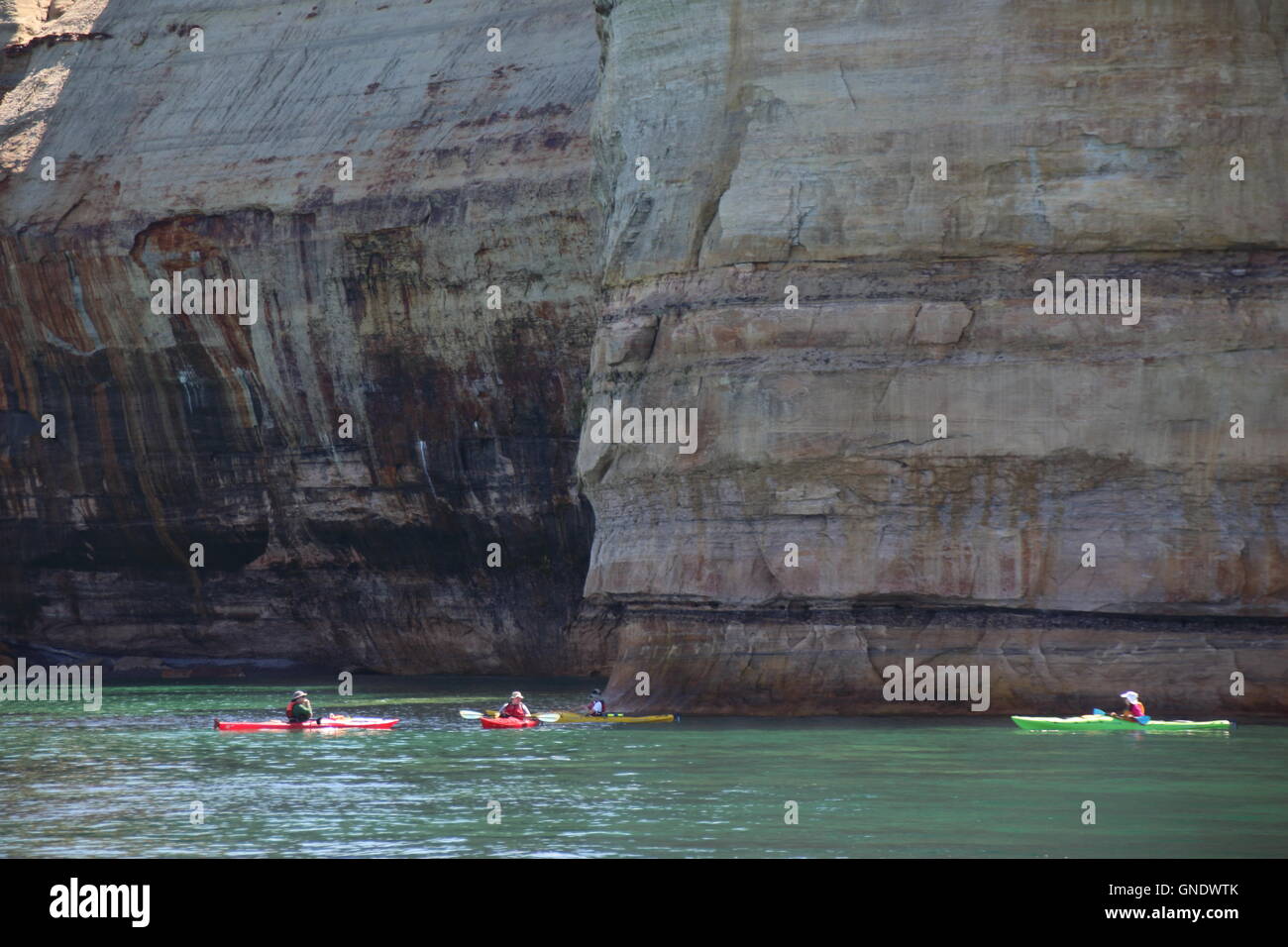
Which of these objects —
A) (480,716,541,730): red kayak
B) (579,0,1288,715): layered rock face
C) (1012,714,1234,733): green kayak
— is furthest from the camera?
(480,716,541,730): red kayak

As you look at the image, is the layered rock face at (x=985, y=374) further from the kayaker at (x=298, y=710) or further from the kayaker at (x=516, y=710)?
the kayaker at (x=298, y=710)

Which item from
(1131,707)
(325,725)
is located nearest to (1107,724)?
(1131,707)

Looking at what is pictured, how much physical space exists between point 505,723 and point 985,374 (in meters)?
8.73

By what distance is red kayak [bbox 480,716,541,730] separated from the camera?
31297 mm

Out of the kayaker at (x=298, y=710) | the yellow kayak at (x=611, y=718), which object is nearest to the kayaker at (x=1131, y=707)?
the yellow kayak at (x=611, y=718)

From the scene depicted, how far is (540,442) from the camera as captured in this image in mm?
46812

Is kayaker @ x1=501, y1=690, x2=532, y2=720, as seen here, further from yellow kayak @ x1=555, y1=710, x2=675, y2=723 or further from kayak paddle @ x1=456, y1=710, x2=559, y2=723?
yellow kayak @ x1=555, y1=710, x2=675, y2=723

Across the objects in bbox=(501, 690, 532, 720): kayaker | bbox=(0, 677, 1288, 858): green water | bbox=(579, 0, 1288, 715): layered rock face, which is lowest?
bbox=(0, 677, 1288, 858): green water

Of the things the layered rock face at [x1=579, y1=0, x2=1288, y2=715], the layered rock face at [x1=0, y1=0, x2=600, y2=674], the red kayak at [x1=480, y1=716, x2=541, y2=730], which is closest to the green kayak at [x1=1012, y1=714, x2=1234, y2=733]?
the layered rock face at [x1=579, y1=0, x2=1288, y2=715]

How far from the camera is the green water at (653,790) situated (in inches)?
693

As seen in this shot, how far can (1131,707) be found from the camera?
27.9 m

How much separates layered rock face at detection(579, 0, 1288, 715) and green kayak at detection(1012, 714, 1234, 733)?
0.87m

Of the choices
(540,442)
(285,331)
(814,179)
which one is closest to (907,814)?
(814,179)

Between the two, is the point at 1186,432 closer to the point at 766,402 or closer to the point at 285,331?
the point at 766,402
